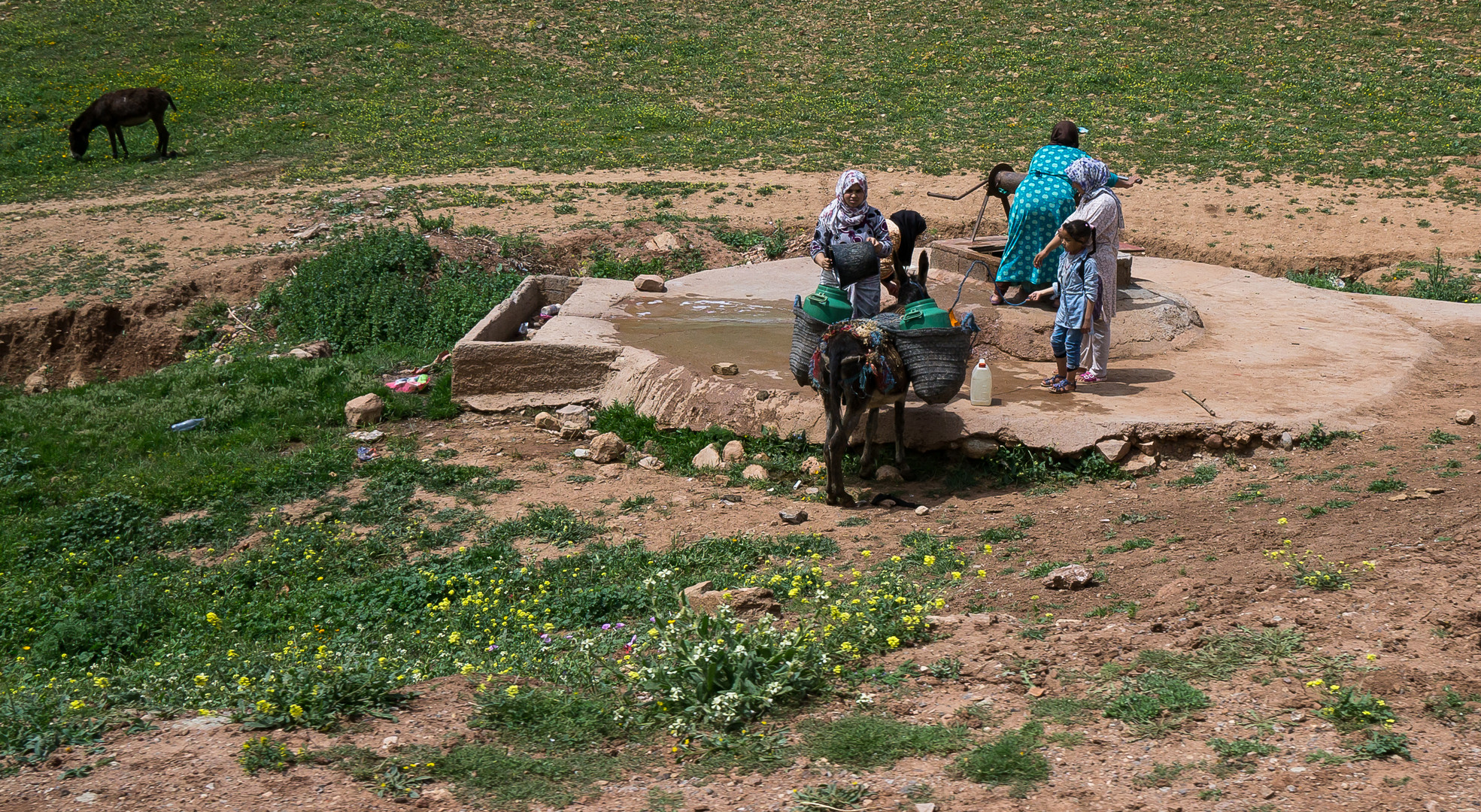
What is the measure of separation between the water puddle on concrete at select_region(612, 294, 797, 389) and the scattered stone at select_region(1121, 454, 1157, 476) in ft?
7.66

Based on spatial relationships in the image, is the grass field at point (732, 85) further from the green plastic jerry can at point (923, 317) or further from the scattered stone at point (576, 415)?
the green plastic jerry can at point (923, 317)

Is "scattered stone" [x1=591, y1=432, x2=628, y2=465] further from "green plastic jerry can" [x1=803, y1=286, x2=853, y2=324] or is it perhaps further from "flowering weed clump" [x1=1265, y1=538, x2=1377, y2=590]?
"flowering weed clump" [x1=1265, y1=538, x2=1377, y2=590]

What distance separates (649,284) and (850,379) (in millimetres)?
4467

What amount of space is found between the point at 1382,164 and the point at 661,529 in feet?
43.0

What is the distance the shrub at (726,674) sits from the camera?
4070 mm

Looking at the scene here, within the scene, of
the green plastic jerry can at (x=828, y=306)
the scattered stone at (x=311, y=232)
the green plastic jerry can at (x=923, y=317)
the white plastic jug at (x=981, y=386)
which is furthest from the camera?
the scattered stone at (x=311, y=232)

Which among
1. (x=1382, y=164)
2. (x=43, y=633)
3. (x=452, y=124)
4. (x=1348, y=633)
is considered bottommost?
(x=43, y=633)

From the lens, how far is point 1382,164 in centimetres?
1538

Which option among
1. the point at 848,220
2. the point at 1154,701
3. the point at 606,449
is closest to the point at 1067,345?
the point at 848,220

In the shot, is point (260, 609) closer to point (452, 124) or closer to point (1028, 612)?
point (1028, 612)

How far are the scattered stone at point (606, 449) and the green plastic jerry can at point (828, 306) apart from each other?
68.9 inches

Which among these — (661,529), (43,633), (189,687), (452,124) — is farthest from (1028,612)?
(452,124)

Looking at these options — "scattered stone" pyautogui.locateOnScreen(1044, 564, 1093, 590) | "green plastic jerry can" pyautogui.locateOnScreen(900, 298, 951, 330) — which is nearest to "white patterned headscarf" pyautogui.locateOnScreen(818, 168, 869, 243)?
"green plastic jerry can" pyautogui.locateOnScreen(900, 298, 951, 330)

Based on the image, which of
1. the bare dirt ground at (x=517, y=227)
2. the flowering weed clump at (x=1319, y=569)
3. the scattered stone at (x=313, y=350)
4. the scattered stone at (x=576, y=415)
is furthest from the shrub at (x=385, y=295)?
the flowering weed clump at (x=1319, y=569)
